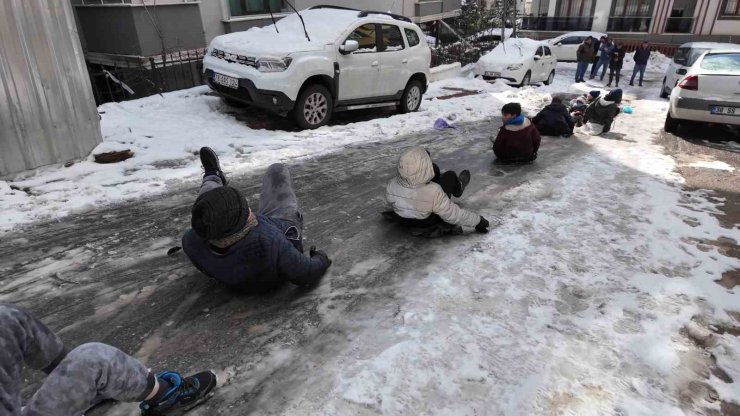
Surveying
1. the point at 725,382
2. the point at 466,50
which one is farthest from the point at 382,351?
the point at 466,50

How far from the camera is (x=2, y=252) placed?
152 inches

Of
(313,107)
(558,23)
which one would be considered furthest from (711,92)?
(558,23)

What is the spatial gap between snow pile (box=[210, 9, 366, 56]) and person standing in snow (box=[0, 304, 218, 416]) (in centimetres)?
624

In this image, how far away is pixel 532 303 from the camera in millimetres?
3393

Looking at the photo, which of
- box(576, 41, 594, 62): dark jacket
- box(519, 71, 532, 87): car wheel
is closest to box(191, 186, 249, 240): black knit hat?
box(519, 71, 532, 87): car wheel

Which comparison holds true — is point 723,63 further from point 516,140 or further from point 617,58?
point 617,58

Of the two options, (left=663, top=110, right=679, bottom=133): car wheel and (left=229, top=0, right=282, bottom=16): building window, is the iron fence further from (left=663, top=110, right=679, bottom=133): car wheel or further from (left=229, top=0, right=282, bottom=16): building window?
(left=663, top=110, right=679, bottom=133): car wheel

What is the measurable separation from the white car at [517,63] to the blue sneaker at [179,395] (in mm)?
14311

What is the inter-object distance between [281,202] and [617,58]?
16757 millimetres

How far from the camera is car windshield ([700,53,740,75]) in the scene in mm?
8359

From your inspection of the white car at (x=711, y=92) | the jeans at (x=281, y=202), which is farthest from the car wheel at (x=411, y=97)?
the jeans at (x=281, y=202)

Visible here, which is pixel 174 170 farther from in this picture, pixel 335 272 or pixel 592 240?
pixel 592 240

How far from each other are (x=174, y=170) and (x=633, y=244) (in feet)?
17.2

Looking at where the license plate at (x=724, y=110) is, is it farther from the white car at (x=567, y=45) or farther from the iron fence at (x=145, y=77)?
the white car at (x=567, y=45)
